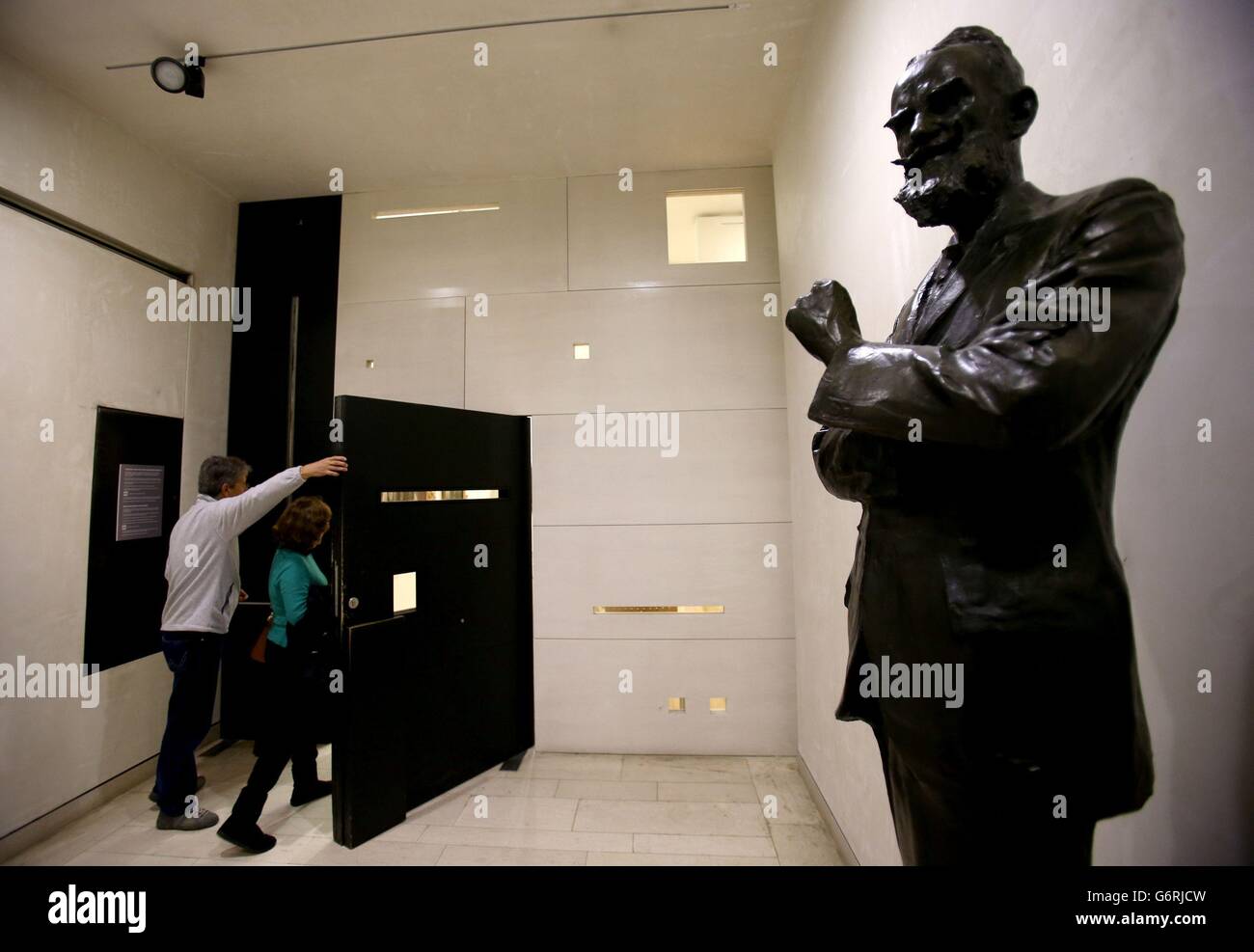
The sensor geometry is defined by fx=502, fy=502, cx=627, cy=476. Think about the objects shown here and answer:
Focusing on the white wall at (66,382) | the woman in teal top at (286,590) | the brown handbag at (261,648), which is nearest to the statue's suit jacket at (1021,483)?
the woman in teal top at (286,590)

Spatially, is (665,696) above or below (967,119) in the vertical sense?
below

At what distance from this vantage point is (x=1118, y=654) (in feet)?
2.02

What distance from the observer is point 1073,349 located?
52 centimetres

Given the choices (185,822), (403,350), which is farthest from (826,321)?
(185,822)

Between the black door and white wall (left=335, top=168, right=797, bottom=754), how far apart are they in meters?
0.18

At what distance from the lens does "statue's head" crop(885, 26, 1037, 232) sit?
26.0 inches

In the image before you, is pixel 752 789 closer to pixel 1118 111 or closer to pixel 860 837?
pixel 860 837

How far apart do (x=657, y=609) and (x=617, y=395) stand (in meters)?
1.23

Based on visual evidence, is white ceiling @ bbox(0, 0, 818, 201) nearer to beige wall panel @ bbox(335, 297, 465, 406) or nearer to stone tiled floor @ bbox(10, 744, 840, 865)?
beige wall panel @ bbox(335, 297, 465, 406)

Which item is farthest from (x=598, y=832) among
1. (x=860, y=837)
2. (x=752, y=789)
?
(x=860, y=837)

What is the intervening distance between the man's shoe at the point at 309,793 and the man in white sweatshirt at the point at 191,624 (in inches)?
11.5

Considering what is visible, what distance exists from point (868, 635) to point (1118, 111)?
2.99ft

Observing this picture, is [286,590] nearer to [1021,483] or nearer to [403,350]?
[403,350]

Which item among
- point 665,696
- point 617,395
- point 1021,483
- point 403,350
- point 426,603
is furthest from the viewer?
point 403,350
